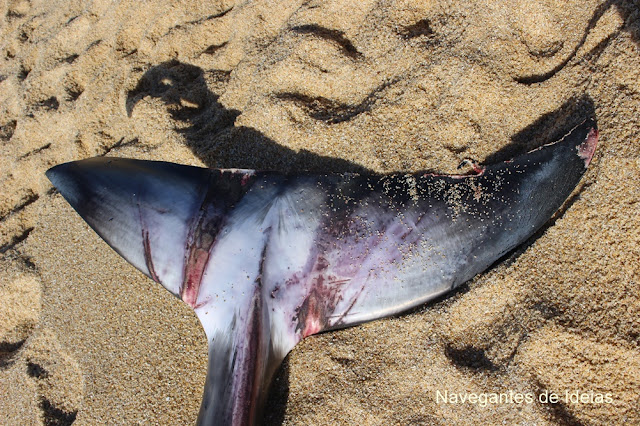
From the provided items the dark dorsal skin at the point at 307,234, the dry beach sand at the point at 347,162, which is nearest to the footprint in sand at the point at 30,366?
A: the dry beach sand at the point at 347,162

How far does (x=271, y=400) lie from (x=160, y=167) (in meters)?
1.01

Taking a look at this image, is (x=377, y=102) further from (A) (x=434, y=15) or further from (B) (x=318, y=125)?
(A) (x=434, y=15)

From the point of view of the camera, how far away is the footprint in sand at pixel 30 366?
1.89 meters

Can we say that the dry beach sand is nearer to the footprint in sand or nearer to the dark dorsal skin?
the footprint in sand

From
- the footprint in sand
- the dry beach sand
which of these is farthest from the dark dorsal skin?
the footprint in sand

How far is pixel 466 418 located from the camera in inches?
57.6

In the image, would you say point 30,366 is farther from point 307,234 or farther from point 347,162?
point 347,162


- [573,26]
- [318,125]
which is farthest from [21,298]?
[573,26]

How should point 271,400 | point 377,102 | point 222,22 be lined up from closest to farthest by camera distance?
point 271,400
point 377,102
point 222,22

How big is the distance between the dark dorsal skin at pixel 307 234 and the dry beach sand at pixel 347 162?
14cm

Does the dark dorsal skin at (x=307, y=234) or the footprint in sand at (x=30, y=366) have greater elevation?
the dark dorsal skin at (x=307, y=234)

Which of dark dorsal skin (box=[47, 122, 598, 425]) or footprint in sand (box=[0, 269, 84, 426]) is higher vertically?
dark dorsal skin (box=[47, 122, 598, 425])

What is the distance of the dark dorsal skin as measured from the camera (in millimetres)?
1531

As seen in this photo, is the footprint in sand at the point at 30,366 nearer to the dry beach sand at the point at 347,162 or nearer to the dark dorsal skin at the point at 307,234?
the dry beach sand at the point at 347,162
